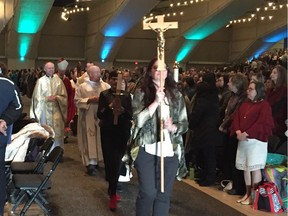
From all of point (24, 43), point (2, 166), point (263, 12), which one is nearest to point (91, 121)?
point (2, 166)

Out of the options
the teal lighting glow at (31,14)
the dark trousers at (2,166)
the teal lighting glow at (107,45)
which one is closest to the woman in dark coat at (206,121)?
the dark trousers at (2,166)

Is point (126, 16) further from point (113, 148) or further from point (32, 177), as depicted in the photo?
point (32, 177)

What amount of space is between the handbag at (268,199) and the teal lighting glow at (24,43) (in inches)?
847

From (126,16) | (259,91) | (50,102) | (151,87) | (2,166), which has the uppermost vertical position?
(126,16)

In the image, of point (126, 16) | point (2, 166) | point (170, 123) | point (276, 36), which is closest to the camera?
point (170, 123)

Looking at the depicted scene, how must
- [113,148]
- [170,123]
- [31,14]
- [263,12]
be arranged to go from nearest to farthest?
[170,123], [113,148], [31,14], [263,12]

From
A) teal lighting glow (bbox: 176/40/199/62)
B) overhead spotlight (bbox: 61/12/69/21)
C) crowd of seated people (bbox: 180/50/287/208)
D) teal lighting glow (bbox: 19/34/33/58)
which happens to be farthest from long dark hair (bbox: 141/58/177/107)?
teal lighting glow (bbox: 176/40/199/62)

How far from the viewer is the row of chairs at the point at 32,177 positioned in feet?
15.4

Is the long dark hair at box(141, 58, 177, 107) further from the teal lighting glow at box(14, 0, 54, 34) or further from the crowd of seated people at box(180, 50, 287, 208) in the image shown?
the teal lighting glow at box(14, 0, 54, 34)

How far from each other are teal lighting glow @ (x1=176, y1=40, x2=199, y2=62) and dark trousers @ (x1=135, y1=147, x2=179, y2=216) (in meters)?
25.4

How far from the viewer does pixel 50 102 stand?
8195 mm

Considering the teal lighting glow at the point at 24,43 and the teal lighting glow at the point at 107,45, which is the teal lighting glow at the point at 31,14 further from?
the teal lighting glow at the point at 107,45

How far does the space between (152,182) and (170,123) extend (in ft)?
1.62

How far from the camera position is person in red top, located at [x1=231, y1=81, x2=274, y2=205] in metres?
5.73
